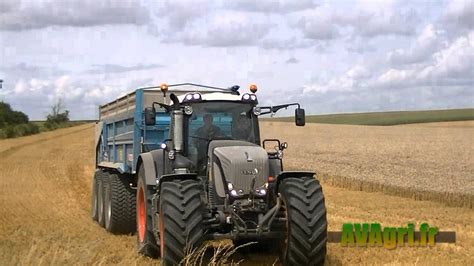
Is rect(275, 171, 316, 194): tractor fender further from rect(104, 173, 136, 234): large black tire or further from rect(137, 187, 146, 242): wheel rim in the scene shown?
rect(104, 173, 136, 234): large black tire

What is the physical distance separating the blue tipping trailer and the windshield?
1.93 metres

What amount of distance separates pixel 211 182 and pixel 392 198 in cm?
1047

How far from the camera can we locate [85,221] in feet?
47.0

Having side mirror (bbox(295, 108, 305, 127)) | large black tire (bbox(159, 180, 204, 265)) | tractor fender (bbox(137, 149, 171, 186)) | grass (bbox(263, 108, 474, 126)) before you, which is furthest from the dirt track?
grass (bbox(263, 108, 474, 126))

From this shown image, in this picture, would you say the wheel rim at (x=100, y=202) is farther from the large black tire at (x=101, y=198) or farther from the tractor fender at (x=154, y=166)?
the tractor fender at (x=154, y=166)

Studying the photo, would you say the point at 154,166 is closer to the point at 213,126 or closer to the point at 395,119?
the point at 213,126

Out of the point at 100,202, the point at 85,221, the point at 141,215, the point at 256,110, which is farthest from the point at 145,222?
the point at 85,221

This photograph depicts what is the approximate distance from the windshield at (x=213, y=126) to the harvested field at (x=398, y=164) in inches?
351

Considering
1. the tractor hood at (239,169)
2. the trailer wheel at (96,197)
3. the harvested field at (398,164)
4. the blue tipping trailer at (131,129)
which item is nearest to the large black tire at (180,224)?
the tractor hood at (239,169)

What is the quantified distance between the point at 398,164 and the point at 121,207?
14.6 meters

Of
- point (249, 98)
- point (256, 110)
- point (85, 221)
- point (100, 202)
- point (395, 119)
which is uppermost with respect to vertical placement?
point (249, 98)

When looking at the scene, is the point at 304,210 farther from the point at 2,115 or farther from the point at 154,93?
the point at 2,115

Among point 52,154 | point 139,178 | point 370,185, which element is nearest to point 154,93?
point 139,178

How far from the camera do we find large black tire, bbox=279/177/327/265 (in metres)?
7.57
